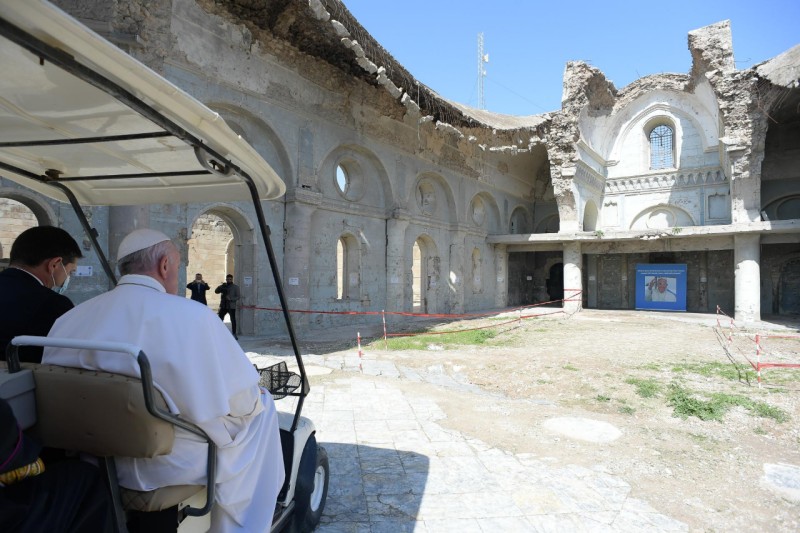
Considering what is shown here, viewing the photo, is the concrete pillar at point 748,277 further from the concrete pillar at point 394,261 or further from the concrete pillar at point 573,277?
the concrete pillar at point 394,261

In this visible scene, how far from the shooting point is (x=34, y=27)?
1531mm

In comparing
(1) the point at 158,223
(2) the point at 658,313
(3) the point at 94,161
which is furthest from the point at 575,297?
(3) the point at 94,161

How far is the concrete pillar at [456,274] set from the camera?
2175 centimetres

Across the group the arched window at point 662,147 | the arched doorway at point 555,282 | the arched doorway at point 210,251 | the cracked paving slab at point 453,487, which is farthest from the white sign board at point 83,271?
the arched window at point 662,147

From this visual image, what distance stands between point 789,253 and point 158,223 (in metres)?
26.4

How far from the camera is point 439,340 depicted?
41.8ft

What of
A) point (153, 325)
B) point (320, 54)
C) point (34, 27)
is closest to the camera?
point (34, 27)

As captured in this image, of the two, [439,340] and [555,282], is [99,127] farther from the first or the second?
[555,282]

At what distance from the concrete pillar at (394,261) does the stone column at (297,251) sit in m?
4.49

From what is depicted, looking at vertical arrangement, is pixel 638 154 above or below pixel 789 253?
above

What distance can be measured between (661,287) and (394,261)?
14286mm

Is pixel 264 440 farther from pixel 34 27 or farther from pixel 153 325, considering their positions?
pixel 34 27

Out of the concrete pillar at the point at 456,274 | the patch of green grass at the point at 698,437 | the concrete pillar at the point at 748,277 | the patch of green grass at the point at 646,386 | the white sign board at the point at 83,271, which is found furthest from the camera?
the concrete pillar at the point at 456,274

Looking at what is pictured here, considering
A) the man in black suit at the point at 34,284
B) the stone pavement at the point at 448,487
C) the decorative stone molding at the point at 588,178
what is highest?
the decorative stone molding at the point at 588,178
